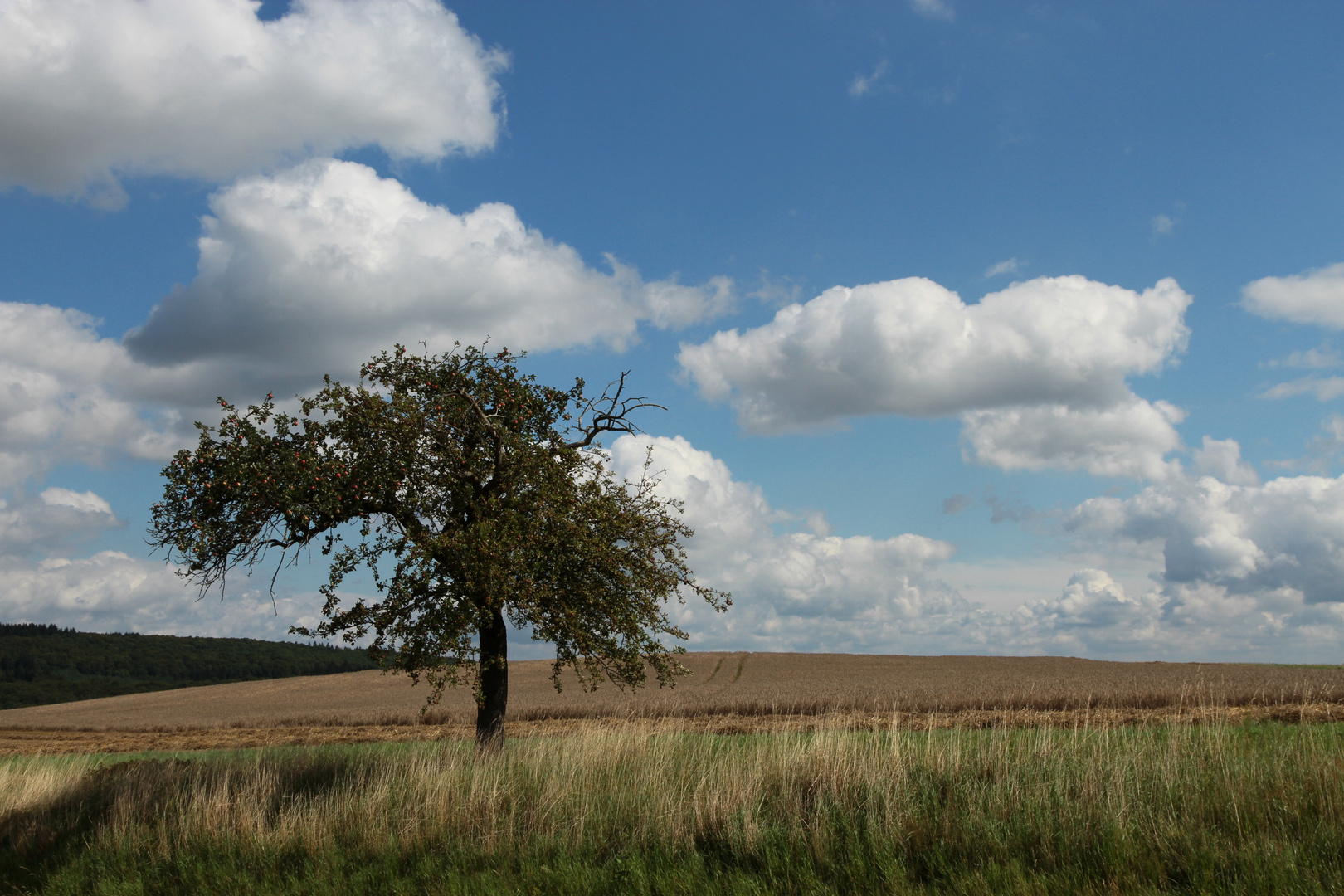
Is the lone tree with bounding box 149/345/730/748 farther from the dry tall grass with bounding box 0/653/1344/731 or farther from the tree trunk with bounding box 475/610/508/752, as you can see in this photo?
the dry tall grass with bounding box 0/653/1344/731

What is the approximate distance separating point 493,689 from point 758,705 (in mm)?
19594

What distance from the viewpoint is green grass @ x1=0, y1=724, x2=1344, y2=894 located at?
9297mm

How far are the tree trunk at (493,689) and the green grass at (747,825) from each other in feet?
5.70

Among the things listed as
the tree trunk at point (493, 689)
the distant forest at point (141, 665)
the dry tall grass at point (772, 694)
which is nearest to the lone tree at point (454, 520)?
the tree trunk at point (493, 689)

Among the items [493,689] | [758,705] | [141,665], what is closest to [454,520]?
[493,689]

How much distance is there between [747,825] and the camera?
34.9ft

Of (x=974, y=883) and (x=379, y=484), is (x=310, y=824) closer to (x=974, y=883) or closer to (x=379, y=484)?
(x=379, y=484)

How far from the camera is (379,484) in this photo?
52.1 feet

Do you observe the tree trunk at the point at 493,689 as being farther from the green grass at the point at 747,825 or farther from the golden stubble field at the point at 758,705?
the golden stubble field at the point at 758,705

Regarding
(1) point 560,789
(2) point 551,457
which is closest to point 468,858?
(1) point 560,789

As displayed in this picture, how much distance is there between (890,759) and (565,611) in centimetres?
665

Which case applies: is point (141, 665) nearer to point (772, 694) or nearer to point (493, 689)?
point (772, 694)

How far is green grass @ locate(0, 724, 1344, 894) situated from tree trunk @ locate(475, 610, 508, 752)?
1.74 metres

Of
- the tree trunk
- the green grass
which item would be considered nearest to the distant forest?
the tree trunk
